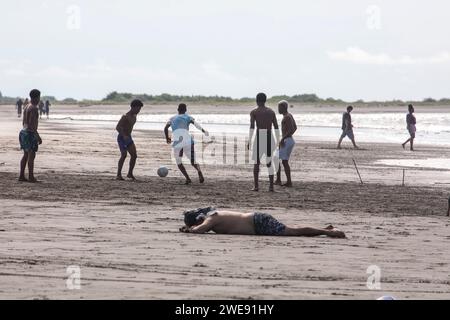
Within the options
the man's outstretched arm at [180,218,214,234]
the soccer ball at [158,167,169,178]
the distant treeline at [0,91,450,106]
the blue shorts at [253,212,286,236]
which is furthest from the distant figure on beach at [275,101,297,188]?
the distant treeline at [0,91,450,106]

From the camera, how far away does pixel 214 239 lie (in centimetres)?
1203

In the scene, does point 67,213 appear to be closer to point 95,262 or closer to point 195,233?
point 195,233

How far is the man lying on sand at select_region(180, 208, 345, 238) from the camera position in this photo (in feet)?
40.7

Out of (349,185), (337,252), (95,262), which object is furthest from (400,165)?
(95,262)

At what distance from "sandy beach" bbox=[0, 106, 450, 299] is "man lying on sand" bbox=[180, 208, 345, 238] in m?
0.17

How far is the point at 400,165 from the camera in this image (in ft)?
85.9

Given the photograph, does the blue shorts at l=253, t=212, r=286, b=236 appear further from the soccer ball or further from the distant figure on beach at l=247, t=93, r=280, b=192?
the soccer ball

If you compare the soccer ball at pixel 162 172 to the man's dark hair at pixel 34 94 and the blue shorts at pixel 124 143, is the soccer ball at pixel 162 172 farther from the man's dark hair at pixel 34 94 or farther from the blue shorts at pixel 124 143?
the man's dark hair at pixel 34 94

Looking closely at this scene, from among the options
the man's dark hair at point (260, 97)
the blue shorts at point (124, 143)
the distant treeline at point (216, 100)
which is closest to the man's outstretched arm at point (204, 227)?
the man's dark hair at point (260, 97)

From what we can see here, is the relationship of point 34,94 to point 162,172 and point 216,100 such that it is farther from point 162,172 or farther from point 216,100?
point 216,100

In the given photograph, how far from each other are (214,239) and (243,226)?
0.55 metres

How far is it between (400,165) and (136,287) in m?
18.0

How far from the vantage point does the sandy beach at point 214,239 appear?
9133 millimetres

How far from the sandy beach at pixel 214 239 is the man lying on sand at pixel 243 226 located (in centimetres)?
17
